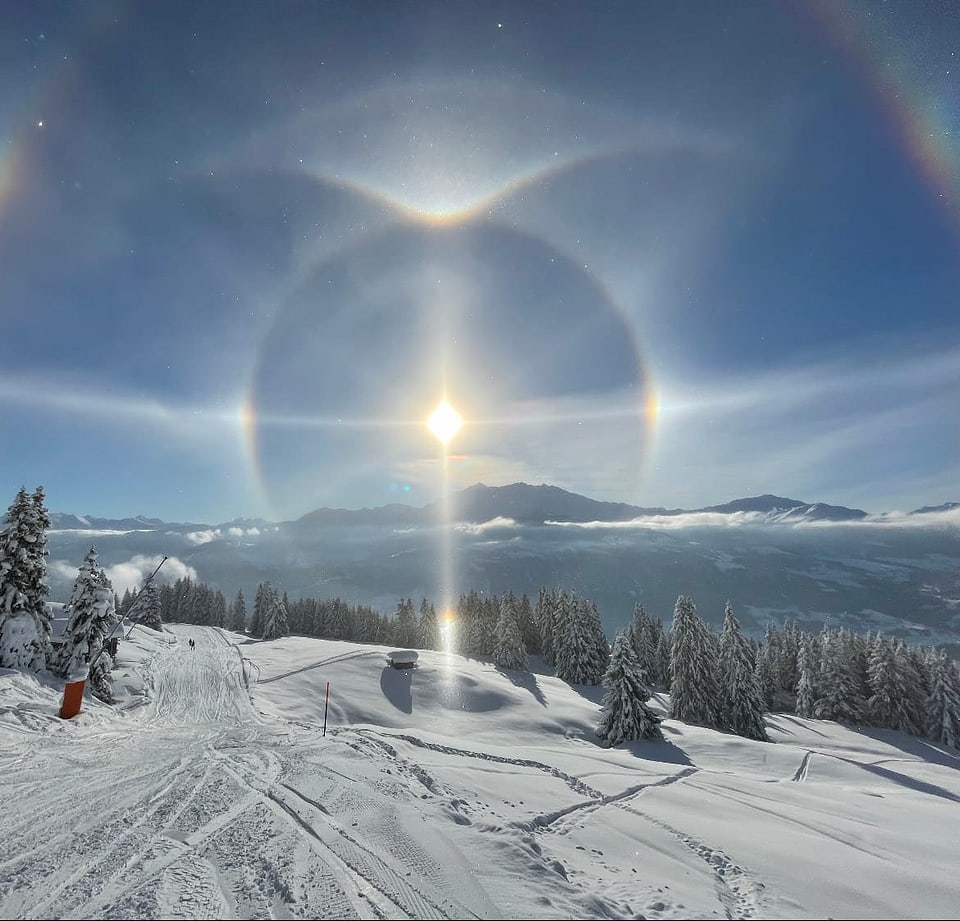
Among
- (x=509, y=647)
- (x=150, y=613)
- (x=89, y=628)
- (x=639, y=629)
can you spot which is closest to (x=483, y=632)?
(x=509, y=647)

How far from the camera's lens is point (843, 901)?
606cm

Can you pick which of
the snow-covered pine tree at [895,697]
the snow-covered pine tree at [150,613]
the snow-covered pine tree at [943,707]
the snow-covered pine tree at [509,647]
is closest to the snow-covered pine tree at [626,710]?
the snow-covered pine tree at [509,647]

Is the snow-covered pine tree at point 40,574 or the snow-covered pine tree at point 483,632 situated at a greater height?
A: the snow-covered pine tree at point 40,574

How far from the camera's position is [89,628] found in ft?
84.8

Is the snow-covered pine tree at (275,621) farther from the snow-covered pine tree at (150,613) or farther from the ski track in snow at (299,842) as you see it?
the ski track in snow at (299,842)

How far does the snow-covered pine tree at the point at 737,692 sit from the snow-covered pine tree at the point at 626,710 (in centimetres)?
1465

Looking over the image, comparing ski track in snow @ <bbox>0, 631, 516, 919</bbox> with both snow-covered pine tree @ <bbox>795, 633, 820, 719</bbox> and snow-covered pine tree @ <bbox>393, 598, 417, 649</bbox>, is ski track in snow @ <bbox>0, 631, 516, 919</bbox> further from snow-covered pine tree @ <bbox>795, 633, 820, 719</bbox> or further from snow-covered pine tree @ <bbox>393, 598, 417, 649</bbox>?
snow-covered pine tree @ <bbox>393, 598, 417, 649</bbox>

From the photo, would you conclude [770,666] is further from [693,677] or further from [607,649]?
[693,677]

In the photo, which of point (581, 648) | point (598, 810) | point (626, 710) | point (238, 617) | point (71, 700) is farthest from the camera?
point (238, 617)

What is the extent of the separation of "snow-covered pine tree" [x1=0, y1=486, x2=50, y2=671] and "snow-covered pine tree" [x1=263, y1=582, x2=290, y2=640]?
57913mm

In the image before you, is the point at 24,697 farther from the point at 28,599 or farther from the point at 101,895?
the point at 101,895

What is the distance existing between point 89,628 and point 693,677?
144 ft

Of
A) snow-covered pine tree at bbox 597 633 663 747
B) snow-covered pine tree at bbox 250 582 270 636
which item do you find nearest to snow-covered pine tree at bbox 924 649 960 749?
snow-covered pine tree at bbox 597 633 663 747

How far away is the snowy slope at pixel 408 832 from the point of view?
565 cm
